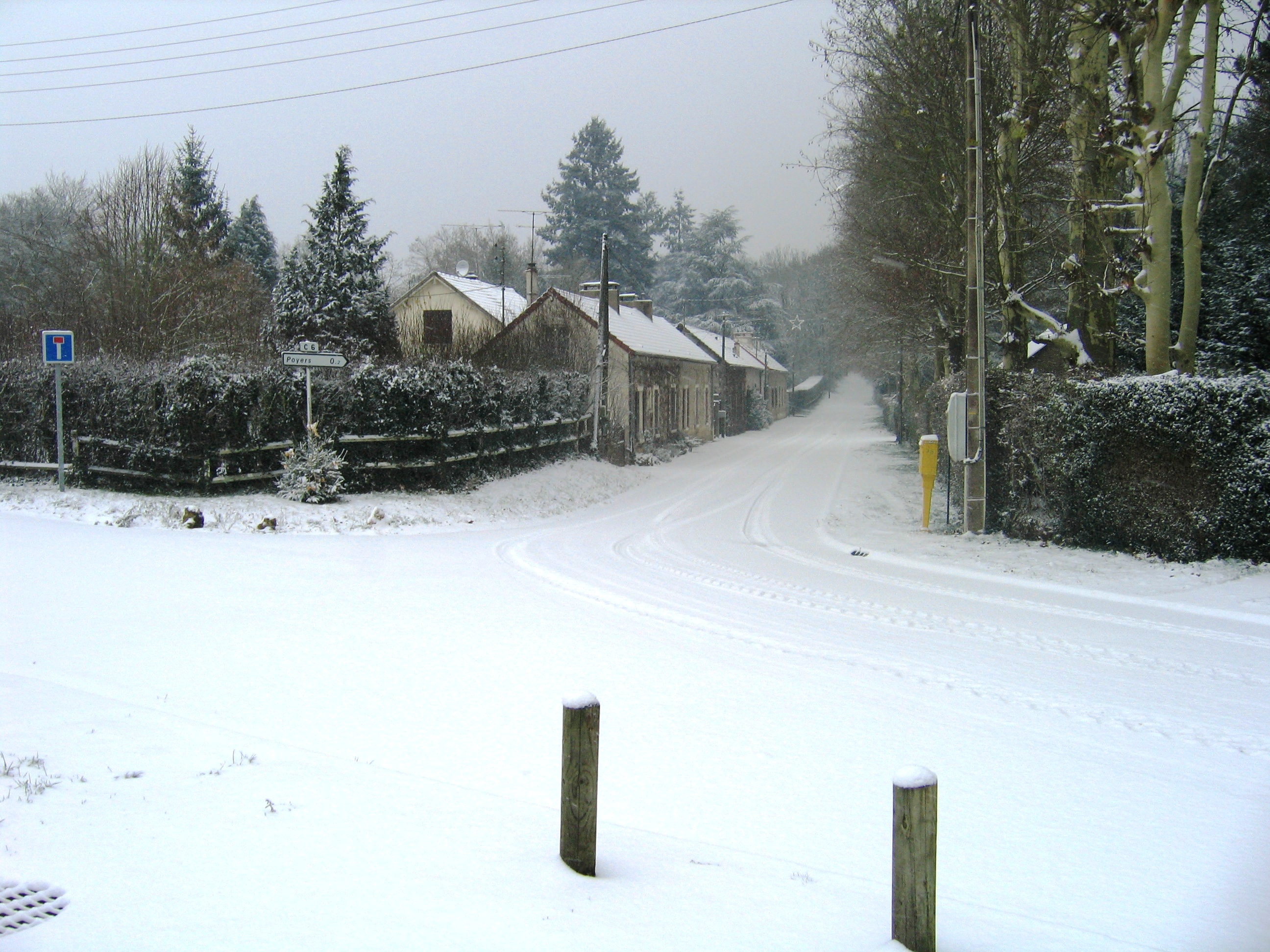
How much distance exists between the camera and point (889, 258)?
23188 mm

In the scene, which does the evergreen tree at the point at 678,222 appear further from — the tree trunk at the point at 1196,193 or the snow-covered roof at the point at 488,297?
the tree trunk at the point at 1196,193

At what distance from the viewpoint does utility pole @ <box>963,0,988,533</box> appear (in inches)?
515

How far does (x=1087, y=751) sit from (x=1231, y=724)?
123 cm

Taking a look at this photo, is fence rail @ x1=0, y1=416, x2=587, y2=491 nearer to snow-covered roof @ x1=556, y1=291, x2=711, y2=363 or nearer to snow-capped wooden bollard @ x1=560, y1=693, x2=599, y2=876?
snow-capped wooden bollard @ x1=560, y1=693, x2=599, y2=876

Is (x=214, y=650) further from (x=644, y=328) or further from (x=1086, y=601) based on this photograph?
(x=644, y=328)

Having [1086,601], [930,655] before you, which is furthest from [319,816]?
[1086,601]

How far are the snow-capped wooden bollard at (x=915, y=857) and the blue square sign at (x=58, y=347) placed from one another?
16.0 metres

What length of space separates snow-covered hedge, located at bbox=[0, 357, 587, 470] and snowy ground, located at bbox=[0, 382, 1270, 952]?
4.58m

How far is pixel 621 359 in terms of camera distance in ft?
106

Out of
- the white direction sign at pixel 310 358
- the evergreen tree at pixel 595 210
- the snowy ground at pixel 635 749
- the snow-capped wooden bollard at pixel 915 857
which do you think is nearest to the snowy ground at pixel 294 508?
the white direction sign at pixel 310 358

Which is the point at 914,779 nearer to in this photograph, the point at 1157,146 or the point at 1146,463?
the point at 1146,463

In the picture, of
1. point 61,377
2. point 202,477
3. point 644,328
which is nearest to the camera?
point 202,477

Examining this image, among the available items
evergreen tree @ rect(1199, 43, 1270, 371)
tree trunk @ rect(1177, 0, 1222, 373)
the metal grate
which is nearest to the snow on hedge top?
the metal grate

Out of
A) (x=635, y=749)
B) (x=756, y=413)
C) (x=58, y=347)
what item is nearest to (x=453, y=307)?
(x=756, y=413)
